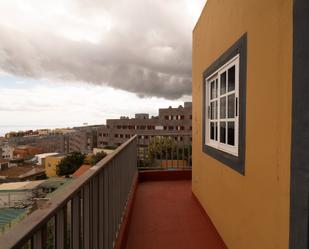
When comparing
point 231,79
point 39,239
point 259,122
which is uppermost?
point 231,79

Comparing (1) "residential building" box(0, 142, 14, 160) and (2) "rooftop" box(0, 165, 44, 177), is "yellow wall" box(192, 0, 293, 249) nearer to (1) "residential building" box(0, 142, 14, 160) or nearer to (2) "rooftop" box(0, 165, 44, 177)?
(2) "rooftop" box(0, 165, 44, 177)

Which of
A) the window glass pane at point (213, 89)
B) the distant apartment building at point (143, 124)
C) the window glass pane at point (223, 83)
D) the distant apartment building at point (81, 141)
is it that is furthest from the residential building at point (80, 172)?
the distant apartment building at point (81, 141)

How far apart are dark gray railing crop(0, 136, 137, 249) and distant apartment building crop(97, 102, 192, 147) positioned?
153 ft

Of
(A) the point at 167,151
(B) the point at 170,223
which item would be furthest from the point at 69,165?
(B) the point at 170,223

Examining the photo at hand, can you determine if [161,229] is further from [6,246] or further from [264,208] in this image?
[6,246]

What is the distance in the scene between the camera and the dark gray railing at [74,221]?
645 mm

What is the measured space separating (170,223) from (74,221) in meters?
2.34

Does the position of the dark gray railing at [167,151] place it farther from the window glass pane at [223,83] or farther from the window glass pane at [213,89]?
the window glass pane at [223,83]

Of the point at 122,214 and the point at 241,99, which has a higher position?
the point at 241,99

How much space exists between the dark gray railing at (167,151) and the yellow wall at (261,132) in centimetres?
295

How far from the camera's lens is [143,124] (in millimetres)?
61375

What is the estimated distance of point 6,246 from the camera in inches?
20.6

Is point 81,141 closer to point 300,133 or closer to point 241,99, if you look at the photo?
point 241,99

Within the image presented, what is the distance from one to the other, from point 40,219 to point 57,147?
359 ft
